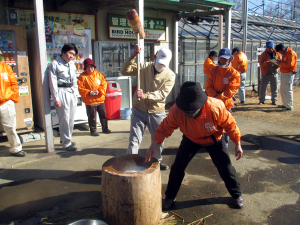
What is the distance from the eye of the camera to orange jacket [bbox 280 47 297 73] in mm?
8711

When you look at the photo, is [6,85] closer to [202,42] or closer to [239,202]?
[239,202]

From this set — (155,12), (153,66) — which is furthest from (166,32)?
(153,66)

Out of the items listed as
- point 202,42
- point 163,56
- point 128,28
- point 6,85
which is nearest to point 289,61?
point 202,42

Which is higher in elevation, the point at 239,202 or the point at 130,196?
the point at 130,196

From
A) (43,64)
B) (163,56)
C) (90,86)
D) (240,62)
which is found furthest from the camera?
(240,62)

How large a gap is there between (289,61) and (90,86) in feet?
21.4

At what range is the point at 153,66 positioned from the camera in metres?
4.20

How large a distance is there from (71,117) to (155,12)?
5.23m

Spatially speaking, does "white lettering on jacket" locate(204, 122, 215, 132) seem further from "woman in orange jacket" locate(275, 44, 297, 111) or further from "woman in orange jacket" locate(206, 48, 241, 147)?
"woman in orange jacket" locate(275, 44, 297, 111)

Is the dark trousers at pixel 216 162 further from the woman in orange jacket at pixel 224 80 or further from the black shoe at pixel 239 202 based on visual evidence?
the woman in orange jacket at pixel 224 80

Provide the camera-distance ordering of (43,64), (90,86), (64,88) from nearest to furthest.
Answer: (43,64) → (64,88) → (90,86)

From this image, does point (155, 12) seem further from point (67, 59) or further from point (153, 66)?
point (153, 66)

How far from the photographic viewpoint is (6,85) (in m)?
4.84

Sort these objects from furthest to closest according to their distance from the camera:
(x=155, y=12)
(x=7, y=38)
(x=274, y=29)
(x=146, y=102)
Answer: (x=274, y=29), (x=155, y=12), (x=7, y=38), (x=146, y=102)
